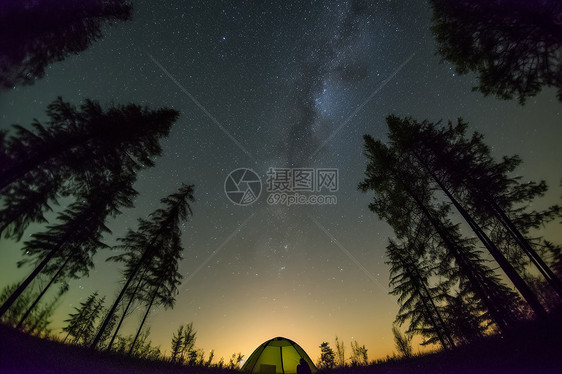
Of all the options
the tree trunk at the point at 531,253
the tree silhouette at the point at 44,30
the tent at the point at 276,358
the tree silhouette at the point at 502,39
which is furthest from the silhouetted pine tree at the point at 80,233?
the tree trunk at the point at 531,253

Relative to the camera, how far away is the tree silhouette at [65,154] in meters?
8.20

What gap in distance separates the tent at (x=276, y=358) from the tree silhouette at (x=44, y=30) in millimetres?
16612

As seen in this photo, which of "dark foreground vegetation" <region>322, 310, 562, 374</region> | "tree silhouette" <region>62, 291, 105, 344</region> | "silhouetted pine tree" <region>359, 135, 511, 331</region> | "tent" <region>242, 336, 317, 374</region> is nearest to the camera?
"dark foreground vegetation" <region>322, 310, 562, 374</region>

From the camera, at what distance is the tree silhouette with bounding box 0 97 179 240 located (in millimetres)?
8195

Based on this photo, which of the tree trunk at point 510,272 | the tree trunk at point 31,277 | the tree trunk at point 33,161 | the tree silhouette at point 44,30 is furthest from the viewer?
the tree trunk at point 31,277

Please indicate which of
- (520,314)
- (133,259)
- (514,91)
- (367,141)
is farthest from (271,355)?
(514,91)

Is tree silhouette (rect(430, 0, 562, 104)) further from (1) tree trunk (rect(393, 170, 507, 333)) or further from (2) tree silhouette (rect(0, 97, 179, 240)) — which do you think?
(2) tree silhouette (rect(0, 97, 179, 240))

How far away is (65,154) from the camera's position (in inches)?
348

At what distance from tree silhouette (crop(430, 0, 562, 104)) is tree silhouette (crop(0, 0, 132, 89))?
42.6 ft

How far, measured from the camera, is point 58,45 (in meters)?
8.84

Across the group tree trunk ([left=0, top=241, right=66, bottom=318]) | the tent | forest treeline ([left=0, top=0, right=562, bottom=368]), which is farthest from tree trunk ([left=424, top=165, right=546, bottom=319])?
tree trunk ([left=0, top=241, right=66, bottom=318])

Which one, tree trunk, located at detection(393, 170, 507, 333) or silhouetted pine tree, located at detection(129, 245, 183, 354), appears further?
silhouetted pine tree, located at detection(129, 245, 183, 354)

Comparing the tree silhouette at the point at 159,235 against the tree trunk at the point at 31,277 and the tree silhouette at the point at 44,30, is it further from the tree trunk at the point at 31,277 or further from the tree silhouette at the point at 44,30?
the tree silhouette at the point at 44,30

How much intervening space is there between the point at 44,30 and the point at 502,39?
51.7 feet
